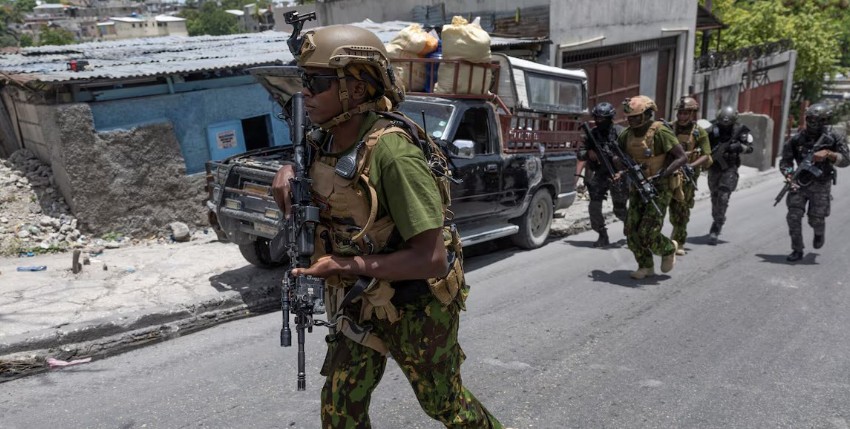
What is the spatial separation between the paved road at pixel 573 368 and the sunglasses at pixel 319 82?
1962 millimetres

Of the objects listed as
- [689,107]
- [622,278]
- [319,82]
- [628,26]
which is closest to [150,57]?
[622,278]

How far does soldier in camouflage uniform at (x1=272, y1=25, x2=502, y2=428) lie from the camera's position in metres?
2.32

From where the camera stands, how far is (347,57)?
2.31 meters

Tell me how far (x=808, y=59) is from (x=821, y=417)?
1175 inches

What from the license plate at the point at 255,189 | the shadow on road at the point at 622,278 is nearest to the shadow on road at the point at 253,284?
the license plate at the point at 255,189

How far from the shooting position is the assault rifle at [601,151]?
24.7ft

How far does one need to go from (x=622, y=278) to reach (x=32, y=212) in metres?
7.00

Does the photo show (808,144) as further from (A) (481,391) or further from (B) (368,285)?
(B) (368,285)

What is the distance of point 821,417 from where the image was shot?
144 inches

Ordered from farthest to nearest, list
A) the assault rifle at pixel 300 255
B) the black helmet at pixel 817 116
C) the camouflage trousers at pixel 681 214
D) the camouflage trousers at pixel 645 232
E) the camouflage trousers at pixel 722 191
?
the camouflage trousers at pixel 722 191 → the camouflage trousers at pixel 681 214 → the black helmet at pixel 817 116 → the camouflage trousers at pixel 645 232 → the assault rifle at pixel 300 255

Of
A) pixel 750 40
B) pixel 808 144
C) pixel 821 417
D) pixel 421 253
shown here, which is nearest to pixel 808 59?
pixel 750 40

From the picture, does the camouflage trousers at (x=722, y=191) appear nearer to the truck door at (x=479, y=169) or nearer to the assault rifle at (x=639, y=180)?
the assault rifle at (x=639, y=180)

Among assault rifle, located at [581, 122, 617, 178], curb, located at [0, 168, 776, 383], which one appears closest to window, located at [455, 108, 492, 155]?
assault rifle, located at [581, 122, 617, 178]

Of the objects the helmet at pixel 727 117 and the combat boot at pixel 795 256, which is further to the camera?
the helmet at pixel 727 117
